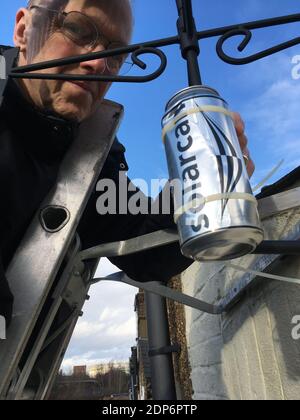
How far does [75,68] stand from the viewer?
943mm

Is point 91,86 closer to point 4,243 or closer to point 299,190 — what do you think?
point 4,243

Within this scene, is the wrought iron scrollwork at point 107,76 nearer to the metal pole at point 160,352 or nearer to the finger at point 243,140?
the finger at point 243,140

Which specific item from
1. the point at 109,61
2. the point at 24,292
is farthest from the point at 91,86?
the point at 24,292

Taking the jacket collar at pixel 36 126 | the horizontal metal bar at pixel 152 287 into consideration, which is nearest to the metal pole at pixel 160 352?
the horizontal metal bar at pixel 152 287

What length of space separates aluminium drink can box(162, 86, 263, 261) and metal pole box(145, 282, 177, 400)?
1.84m

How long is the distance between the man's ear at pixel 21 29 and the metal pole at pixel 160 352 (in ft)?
5.83

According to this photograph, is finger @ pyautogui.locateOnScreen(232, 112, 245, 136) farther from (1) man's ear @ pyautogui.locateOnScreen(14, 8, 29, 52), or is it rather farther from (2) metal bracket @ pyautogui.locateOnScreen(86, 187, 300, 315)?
(1) man's ear @ pyautogui.locateOnScreen(14, 8, 29, 52)

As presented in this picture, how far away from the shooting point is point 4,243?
83 centimetres

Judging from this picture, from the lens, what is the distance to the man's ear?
1.06 metres

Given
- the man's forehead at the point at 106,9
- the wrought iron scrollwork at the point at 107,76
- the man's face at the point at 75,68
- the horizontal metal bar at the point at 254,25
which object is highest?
the man's forehead at the point at 106,9

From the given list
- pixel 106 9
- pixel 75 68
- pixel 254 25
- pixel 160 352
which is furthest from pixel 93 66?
pixel 160 352

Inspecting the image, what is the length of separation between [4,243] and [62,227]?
14 centimetres

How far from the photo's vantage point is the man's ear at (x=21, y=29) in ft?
3.46

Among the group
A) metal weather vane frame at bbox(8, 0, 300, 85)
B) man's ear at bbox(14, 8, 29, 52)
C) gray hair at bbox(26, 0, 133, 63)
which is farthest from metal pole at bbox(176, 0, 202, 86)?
man's ear at bbox(14, 8, 29, 52)
